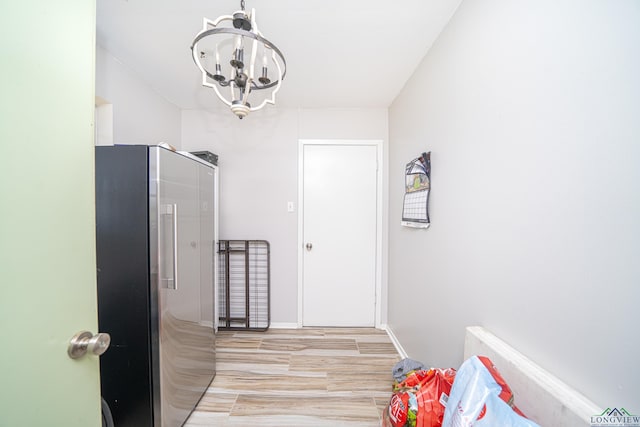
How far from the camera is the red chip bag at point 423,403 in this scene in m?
0.87

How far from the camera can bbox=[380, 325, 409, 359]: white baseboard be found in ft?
6.49

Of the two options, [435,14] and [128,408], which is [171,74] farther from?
[128,408]

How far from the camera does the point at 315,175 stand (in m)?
2.49

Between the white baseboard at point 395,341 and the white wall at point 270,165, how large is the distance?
1.02 meters

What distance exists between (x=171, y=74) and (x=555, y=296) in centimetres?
277

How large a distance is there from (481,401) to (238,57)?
63.5 inches

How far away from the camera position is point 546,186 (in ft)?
2.48

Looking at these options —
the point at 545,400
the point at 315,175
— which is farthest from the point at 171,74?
the point at 545,400

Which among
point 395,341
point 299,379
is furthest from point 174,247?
point 395,341

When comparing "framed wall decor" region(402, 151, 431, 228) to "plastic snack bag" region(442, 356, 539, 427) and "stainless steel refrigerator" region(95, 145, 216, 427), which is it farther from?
"stainless steel refrigerator" region(95, 145, 216, 427)

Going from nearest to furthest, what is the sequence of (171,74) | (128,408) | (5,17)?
(5,17), (128,408), (171,74)

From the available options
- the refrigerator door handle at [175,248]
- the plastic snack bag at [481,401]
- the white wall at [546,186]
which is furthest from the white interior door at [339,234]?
the plastic snack bag at [481,401]

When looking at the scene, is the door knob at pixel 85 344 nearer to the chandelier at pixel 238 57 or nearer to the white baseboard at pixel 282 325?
the chandelier at pixel 238 57

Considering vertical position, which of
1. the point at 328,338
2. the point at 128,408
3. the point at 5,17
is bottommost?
the point at 328,338
